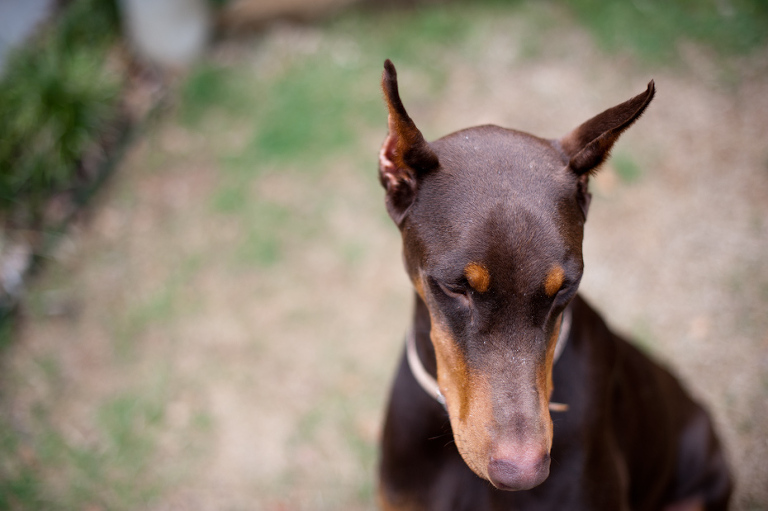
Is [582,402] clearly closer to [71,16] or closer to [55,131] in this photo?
[55,131]

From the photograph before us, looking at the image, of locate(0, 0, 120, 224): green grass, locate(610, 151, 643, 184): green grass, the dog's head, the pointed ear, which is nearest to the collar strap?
the dog's head

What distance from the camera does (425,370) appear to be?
2.14 m

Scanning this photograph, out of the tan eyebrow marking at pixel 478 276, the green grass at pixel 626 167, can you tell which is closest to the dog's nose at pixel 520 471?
the tan eyebrow marking at pixel 478 276

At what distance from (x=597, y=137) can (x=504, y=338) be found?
0.67 meters

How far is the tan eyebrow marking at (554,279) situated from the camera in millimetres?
1612

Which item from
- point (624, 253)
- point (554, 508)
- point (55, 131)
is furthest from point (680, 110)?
point (55, 131)

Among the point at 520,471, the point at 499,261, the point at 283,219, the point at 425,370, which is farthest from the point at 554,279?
the point at 283,219

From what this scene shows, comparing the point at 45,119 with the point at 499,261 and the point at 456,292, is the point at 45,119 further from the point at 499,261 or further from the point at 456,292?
the point at 499,261

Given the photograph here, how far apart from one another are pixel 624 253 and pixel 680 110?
1516mm

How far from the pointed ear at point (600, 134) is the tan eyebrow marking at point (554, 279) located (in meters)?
0.36

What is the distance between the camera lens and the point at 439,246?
170 centimetres

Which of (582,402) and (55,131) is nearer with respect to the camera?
(582,402)

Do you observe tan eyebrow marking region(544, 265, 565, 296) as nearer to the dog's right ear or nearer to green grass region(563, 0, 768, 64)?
the dog's right ear

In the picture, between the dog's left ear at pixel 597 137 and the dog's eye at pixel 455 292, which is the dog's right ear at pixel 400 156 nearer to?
the dog's eye at pixel 455 292
